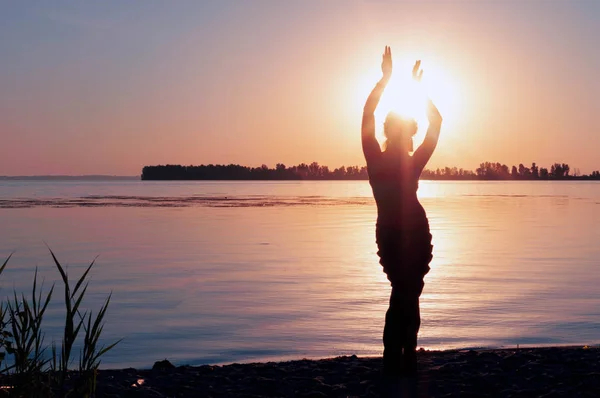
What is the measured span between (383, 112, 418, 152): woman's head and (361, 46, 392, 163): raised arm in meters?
0.19

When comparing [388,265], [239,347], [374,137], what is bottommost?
[239,347]

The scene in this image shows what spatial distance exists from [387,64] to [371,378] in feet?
12.3

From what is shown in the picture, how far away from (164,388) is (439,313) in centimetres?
757

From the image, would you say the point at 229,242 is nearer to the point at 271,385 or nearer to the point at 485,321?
the point at 485,321

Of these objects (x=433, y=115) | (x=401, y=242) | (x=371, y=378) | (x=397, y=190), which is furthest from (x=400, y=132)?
(x=371, y=378)

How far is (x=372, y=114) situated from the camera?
8.67m

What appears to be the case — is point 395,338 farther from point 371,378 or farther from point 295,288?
point 295,288

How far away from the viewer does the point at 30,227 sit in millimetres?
36469

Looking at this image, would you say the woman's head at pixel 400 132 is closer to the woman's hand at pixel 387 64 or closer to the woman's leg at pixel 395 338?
the woman's hand at pixel 387 64

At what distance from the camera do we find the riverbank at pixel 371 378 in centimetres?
806

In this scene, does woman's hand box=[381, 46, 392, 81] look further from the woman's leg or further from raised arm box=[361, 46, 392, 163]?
the woman's leg

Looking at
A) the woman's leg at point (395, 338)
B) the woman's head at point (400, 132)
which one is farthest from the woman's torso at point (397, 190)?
the woman's leg at point (395, 338)

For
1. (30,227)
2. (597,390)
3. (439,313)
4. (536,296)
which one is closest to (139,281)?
(439,313)

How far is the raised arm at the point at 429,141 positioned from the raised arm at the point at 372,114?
48cm
